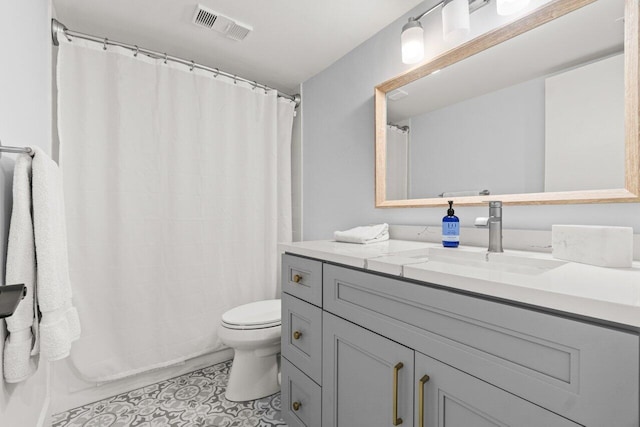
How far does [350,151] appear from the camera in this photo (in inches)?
78.0

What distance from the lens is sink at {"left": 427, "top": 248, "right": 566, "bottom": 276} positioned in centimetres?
92

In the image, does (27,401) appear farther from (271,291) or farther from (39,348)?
(271,291)

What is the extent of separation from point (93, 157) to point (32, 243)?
92cm

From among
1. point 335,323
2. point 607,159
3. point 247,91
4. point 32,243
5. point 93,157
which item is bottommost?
point 335,323

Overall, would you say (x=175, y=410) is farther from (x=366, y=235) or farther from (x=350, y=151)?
(x=350, y=151)

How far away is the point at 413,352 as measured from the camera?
0.82m

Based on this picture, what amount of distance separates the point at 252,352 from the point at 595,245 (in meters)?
1.65

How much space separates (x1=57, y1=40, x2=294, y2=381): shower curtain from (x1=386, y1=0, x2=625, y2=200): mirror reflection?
49.2 inches

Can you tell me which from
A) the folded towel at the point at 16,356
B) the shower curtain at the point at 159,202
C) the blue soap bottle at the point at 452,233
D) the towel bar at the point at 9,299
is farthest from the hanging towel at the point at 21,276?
the blue soap bottle at the point at 452,233

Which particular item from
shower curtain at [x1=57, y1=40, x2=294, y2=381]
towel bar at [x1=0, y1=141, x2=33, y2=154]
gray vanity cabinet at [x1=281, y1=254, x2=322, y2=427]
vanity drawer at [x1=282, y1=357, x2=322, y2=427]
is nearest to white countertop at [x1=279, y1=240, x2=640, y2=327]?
gray vanity cabinet at [x1=281, y1=254, x2=322, y2=427]

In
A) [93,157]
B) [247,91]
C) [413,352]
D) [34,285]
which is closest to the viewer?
[413,352]

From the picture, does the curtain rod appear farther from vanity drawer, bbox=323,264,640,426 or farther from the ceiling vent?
vanity drawer, bbox=323,264,640,426

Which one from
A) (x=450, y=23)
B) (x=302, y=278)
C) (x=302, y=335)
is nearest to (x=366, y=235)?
(x=302, y=278)

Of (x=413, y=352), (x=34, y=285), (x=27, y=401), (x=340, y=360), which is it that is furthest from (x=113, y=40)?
Answer: (x=413, y=352)
